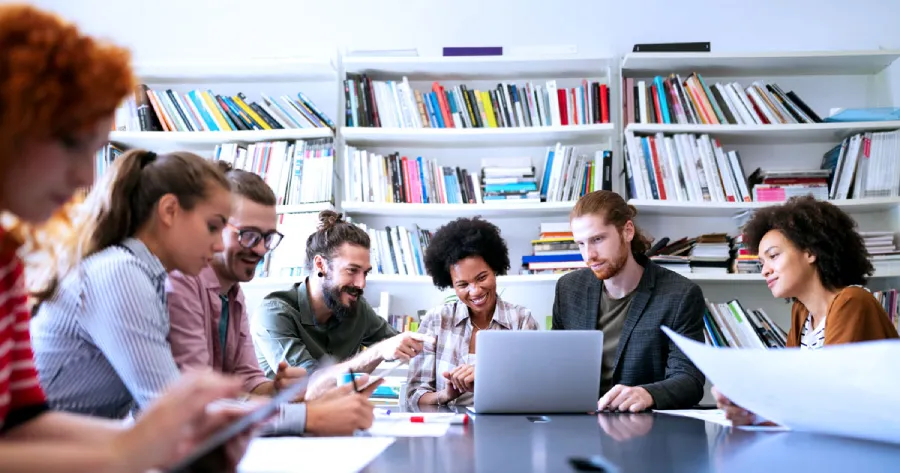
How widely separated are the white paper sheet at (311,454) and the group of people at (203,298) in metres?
0.07

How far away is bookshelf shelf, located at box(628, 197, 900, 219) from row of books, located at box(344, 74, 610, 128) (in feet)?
1.69

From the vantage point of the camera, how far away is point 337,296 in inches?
106

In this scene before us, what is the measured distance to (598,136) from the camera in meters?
3.67

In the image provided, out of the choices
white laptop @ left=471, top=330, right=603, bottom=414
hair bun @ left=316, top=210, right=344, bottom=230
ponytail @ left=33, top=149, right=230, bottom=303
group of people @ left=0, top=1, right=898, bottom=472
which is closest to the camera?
group of people @ left=0, top=1, right=898, bottom=472

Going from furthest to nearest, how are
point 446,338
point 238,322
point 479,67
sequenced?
point 479,67 → point 446,338 → point 238,322

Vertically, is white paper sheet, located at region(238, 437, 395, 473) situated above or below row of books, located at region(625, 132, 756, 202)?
below

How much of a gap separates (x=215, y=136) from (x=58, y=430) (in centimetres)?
290

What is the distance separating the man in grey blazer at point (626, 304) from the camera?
2467 mm

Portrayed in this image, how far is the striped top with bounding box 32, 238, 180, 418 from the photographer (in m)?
1.16

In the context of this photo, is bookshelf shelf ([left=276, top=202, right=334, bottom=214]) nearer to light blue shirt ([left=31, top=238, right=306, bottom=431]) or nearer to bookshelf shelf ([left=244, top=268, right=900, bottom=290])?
Answer: bookshelf shelf ([left=244, top=268, right=900, bottom=290])

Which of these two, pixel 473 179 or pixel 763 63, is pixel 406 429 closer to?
pixel 473 179

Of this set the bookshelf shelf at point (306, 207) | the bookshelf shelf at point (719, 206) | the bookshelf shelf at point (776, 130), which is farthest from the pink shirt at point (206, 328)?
the bookshelf shelf at point (776, 130)

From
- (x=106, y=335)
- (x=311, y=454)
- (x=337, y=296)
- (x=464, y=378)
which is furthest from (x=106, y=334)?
(x=337, y=296)

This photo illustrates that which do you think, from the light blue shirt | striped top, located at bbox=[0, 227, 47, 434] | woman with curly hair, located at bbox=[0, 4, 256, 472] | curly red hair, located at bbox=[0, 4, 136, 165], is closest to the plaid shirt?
the light blue shirt
